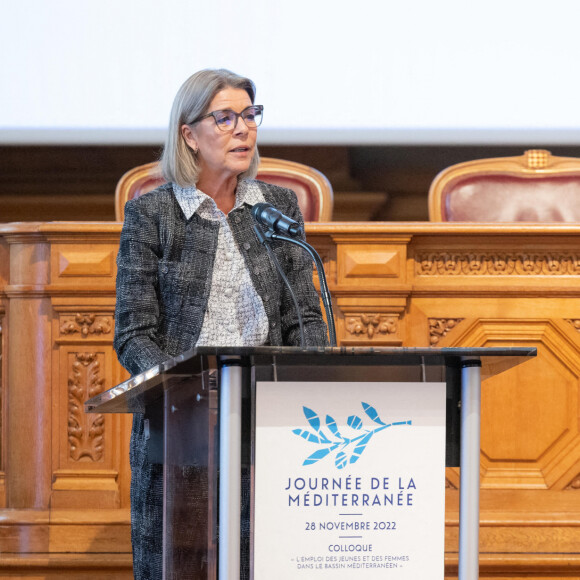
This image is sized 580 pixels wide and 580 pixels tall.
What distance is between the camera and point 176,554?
1.21m

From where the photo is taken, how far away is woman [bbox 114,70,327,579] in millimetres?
1611

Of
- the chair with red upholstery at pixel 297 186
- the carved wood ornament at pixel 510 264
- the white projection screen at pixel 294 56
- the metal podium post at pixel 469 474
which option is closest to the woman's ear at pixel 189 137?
the metal podium post at pixel 469 474

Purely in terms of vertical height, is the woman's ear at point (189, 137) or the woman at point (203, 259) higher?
the woman's ear at point (189, 137)

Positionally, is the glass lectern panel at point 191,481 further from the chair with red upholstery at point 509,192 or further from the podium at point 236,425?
the chair with red upholstery at point 509,192

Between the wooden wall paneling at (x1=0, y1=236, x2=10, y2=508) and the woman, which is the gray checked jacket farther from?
the wooden wall paneling at (x1=0, y1=236, x2=10, y2=508)

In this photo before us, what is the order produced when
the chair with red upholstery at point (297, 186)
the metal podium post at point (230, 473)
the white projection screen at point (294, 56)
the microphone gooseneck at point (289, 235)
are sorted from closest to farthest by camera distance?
the metal podium post at point (230, 473) < the microphone gooseneck at point (289, 235) < the chair with red upholstery at point (297, 186) < the white projection screen at point (294, 56)

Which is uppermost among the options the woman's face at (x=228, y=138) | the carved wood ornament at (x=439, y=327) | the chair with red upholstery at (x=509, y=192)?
the chair with red upholstery at (x=509, y=192)

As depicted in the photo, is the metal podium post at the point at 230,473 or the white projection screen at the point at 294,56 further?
the white projection screen at the point at 294,56

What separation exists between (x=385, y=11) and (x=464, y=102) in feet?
1.69

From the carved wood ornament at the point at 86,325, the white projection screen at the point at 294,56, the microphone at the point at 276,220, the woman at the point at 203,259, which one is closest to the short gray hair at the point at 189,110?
the woman at the point at 203,259

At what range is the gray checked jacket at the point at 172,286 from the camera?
1.59 metres

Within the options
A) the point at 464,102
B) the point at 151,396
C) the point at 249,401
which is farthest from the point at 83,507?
the point at 464,102

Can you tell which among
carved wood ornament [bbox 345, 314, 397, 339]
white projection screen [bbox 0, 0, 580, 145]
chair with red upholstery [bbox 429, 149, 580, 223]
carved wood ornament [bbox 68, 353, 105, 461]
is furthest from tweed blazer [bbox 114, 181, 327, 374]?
white projection screen [bbox 0, 0, 580, 145]

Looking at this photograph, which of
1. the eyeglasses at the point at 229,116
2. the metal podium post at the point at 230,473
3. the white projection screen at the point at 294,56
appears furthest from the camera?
the white projection screen at the point at 294,56
